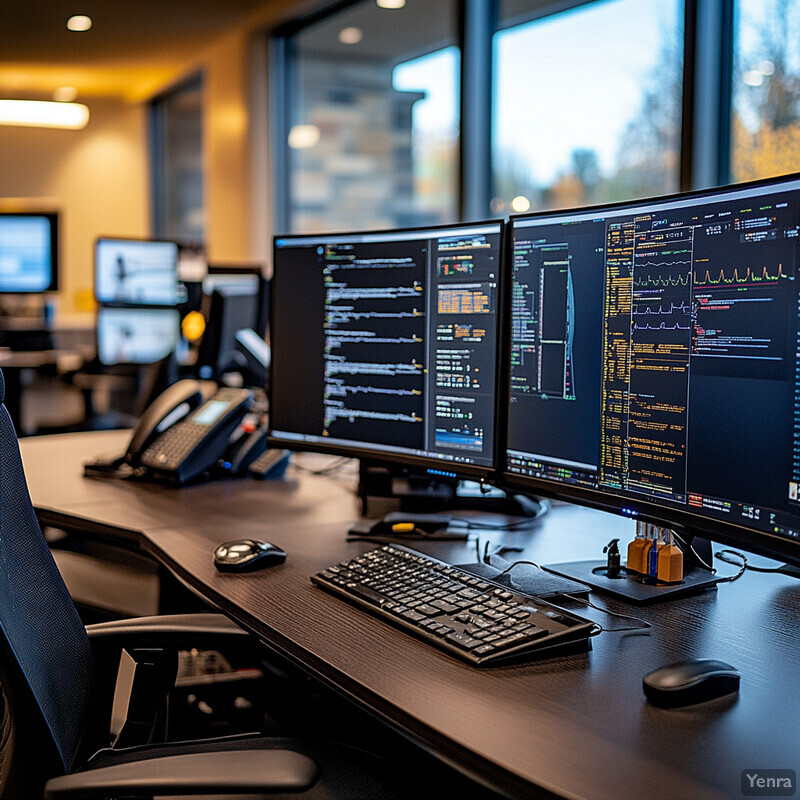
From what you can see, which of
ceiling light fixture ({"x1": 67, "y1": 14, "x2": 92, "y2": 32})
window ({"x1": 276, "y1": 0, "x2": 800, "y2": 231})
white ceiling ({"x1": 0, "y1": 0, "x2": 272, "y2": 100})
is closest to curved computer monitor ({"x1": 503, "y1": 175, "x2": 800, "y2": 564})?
window ({"x1": 276, "y1": 0, "x2": 800, "y2": 231})

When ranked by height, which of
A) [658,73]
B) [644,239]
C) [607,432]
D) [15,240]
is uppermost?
[658,73]

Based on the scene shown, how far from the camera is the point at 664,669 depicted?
2.97 ft

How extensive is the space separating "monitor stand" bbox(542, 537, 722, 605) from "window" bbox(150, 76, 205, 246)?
22.1 ft

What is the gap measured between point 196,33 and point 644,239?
234 inches

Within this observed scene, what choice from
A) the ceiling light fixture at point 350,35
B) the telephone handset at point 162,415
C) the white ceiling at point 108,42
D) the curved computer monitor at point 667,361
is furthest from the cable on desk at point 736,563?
the white ceiling at point 108,42

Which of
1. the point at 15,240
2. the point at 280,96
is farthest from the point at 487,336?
the point at 280,96

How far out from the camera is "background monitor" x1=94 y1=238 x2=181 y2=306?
4.18 m

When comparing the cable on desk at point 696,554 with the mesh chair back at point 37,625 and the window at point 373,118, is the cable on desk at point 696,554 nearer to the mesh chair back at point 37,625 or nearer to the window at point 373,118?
the mesh chair back at point 37,625

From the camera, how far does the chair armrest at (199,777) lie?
87 centimetres

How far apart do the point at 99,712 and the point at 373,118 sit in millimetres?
4530

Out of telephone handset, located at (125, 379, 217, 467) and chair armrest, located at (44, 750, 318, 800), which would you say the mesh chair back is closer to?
chair armrest, located at (44, 750, 318, 800)

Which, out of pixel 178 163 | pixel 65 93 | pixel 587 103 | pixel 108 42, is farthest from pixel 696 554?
pixel 65 93

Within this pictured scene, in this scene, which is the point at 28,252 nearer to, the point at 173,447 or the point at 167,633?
the point at 173,447

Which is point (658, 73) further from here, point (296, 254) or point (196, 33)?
point (196, 33)
